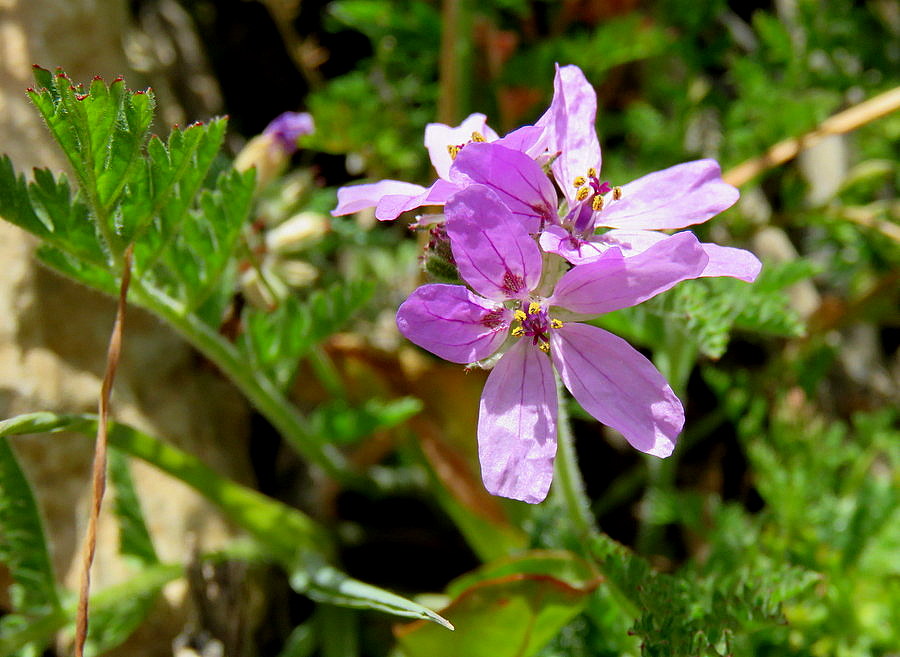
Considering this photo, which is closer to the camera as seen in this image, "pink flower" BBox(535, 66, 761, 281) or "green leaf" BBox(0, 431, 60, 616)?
"pink flower" BBox(535, 66, 761, 281)

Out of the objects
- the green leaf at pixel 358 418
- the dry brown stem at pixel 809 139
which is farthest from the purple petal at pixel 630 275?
the dry brown stem at pixel 809 139

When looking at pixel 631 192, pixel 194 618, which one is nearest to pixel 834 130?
pixel 631 192

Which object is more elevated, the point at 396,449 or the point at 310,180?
the point at 310,180

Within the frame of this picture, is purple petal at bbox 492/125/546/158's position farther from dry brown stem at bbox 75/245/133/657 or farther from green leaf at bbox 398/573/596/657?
green leaf at bbox 398/573/596/657

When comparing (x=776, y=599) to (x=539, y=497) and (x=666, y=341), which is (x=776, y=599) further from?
(x=666, y=341)

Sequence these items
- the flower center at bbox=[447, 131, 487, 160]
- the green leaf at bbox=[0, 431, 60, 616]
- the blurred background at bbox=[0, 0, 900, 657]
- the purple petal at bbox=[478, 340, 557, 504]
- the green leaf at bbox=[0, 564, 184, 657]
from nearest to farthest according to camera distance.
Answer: the purple petal at bbox=[478, 340, 557, 504], the flower center at bbox=[447, 131, 487, 160], the green leaf at bbox=[0, 431, 60, 616], the green leaf at bbox=[0, 564, 184, 657], the blurred background at bbox=[0, 0, 900, 657]

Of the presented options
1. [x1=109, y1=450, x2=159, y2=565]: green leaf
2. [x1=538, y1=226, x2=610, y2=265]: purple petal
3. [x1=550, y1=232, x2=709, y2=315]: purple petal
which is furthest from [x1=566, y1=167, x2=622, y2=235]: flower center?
[x1=109, y1=450, x2=159, y2=565]: green leaf

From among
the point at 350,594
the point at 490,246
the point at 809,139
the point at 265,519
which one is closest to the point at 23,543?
the point at 265,519
